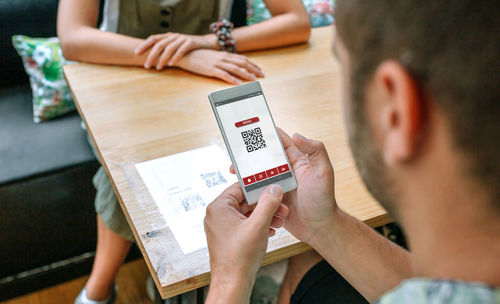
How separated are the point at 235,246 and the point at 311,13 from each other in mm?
1436

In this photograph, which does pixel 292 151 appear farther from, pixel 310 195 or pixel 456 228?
pixel 456 228

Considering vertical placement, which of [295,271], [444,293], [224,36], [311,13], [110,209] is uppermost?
[444,293]

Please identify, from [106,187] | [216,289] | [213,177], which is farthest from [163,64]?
[216,289]

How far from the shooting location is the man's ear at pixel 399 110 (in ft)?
1.52

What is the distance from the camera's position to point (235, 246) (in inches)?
30.3

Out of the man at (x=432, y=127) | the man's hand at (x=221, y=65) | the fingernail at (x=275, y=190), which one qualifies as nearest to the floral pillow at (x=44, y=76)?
the man's hand at (x=221, y=65)

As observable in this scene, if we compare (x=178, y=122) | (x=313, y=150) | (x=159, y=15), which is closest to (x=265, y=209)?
(x=313, y=150)

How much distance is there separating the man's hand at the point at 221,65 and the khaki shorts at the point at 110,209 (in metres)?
0.37

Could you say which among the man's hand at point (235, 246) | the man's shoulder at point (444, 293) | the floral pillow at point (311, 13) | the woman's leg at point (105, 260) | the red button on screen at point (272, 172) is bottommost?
the woman's leg at point (105, 260)

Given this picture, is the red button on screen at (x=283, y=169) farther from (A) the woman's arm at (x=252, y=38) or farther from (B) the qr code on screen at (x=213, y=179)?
(A) the woman's arm at (x=252, y=38)

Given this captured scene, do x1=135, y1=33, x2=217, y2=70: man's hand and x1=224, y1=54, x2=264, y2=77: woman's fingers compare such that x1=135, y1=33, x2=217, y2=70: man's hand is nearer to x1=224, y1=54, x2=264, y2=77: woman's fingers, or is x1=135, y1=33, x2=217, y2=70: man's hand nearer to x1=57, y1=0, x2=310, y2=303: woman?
x1=57, y1=0, x2=310, y2=303: woman

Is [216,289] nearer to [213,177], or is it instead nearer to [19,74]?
[213,177]

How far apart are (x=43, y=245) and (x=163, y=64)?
28.0 inches

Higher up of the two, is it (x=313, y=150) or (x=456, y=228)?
(x=456, y=228)
